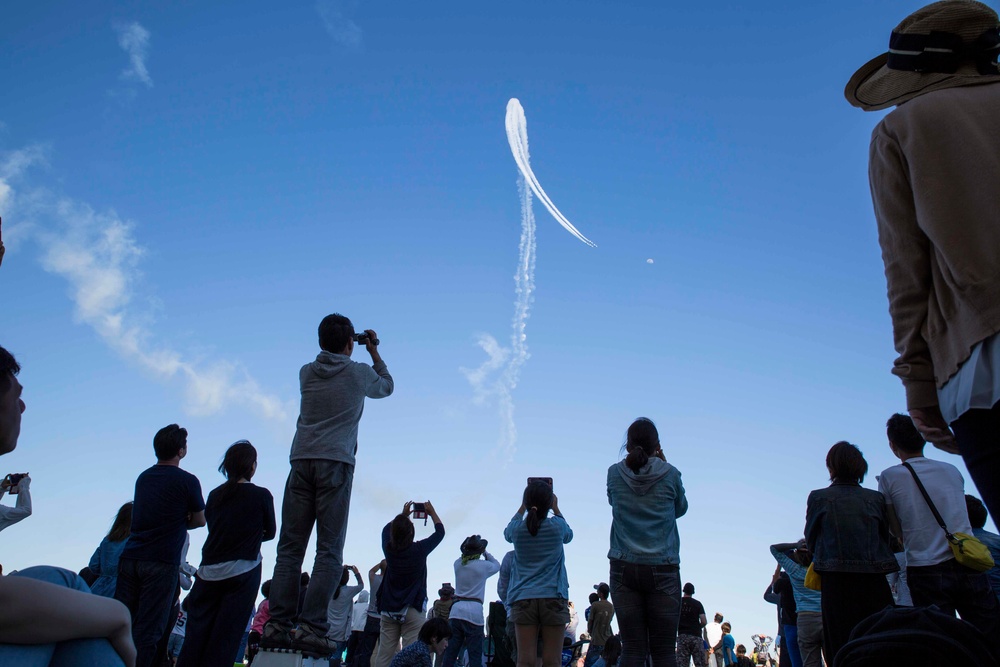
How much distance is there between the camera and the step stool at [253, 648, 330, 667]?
4359 millimetres

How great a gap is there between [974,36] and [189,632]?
5474mm

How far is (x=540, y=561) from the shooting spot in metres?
6.86

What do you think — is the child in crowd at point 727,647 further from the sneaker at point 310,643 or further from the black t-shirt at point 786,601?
the sneaker at point 310,643

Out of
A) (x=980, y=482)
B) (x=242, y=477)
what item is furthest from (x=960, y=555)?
(x=242, y=477)

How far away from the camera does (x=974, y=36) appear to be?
7.77 ft

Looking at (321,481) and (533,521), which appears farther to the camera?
(533,521)

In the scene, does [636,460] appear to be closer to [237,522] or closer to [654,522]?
[654,522]

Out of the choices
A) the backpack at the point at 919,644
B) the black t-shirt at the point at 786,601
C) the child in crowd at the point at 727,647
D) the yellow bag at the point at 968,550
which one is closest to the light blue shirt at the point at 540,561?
the yellow bag at the point at 968,550

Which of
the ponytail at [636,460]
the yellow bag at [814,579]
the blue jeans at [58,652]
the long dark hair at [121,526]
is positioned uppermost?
the ponytail at [636,460]

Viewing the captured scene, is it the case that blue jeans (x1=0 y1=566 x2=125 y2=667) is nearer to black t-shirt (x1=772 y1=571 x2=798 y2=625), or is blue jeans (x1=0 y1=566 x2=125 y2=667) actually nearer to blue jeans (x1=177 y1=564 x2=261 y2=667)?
blue jeans (x1=177 y1=564 x2=261 y2=667)

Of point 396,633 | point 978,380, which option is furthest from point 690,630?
point 978,380

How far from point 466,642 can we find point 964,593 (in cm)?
680

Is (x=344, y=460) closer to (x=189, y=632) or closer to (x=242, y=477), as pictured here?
(x=242, y=477)

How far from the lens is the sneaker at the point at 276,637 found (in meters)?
4.46
